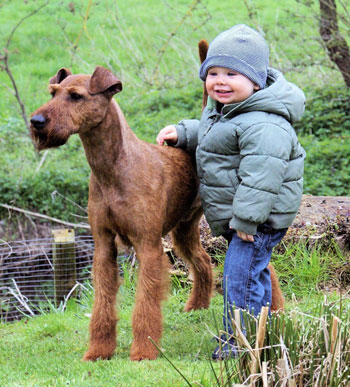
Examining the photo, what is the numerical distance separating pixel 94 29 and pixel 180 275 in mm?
10148

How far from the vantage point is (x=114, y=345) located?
4.38 metres

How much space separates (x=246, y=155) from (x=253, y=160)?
0.07m

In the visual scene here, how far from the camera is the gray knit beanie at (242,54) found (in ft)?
13.3

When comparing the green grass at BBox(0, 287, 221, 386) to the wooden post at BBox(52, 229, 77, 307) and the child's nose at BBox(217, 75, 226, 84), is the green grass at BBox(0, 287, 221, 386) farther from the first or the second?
the child's nose at BBox(217, 75, 226, 84)

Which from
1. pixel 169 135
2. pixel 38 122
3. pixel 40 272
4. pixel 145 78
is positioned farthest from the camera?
pixel 145 78

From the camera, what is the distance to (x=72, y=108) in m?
3.89

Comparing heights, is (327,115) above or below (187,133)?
below

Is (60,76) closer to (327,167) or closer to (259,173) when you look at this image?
(259,173)

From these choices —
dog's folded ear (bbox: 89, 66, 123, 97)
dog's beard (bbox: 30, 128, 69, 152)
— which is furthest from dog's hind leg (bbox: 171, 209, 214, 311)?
dog's beard (bbox: 30, 128, 69, 152)

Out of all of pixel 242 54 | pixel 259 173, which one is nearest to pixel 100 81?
pixel 242 54

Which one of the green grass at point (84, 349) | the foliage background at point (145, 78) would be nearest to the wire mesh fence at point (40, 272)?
the green grass at point (84, 349)

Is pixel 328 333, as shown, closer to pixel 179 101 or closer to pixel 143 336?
pixel 143 336

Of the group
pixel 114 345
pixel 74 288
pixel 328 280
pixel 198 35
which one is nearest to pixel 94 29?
pixel 198 35

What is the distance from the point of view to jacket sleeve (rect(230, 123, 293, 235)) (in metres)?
3.85
